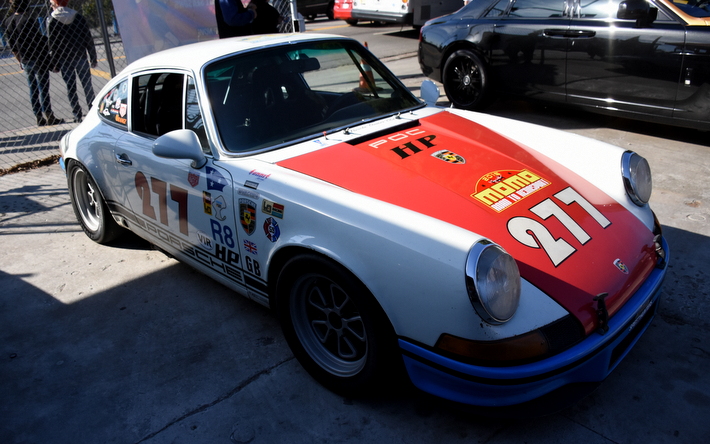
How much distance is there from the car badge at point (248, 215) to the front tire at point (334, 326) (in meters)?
0.30

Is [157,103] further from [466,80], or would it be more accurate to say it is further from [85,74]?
[85,74]

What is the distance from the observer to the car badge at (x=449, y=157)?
277 cm

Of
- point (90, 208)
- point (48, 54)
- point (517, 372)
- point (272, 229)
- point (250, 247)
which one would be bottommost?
point (90, 208)

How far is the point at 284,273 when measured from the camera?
8.17 ft

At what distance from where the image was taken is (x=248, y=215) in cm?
263

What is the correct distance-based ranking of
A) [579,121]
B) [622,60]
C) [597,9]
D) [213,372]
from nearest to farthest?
[213,372] < [622,60] < [597,9] < [579,121]

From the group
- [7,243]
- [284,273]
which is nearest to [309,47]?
[284,273]

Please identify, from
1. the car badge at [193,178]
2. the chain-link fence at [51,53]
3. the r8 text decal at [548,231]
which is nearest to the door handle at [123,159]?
the car badge at [193,178]

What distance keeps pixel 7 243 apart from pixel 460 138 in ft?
11.9

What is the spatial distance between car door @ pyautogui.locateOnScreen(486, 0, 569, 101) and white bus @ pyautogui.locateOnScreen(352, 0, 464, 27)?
6647mm

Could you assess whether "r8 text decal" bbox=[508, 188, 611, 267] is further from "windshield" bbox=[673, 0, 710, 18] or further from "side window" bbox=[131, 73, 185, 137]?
"windshield" bbox=[673, 0, 710, 18]

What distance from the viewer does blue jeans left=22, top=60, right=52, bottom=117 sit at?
703 cm

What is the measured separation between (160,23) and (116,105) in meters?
4.27

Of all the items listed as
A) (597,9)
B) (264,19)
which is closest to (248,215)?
(264,19)
